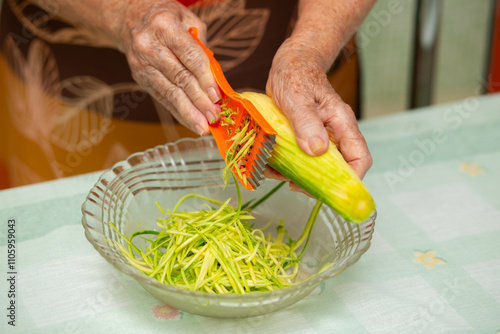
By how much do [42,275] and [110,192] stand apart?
17 centimetres

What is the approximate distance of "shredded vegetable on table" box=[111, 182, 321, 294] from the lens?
817 mm

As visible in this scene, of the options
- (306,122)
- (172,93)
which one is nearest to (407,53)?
(172,93)

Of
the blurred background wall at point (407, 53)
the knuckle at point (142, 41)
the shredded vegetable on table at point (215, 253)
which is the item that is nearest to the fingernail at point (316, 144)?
the shredded vegetable on table at point (215, 253)

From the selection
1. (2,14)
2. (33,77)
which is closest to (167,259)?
(33,77)

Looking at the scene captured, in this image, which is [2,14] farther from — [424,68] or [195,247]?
[424,68]

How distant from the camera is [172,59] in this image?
102cm

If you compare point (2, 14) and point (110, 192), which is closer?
point (110, 192)

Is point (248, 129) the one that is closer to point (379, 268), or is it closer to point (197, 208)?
point (197, 208)

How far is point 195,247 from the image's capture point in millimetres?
860

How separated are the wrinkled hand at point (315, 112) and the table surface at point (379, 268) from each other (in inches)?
7.8

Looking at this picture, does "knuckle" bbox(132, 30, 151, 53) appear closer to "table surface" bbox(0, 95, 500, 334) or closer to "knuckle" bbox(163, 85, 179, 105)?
"knuckle" bbox(163, 85, 179, 105)

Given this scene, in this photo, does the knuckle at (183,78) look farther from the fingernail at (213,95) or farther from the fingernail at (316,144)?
the fingernail at (316,144)

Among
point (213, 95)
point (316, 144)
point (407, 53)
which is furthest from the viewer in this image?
point (407, 53)

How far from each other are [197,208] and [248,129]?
0.21 m
